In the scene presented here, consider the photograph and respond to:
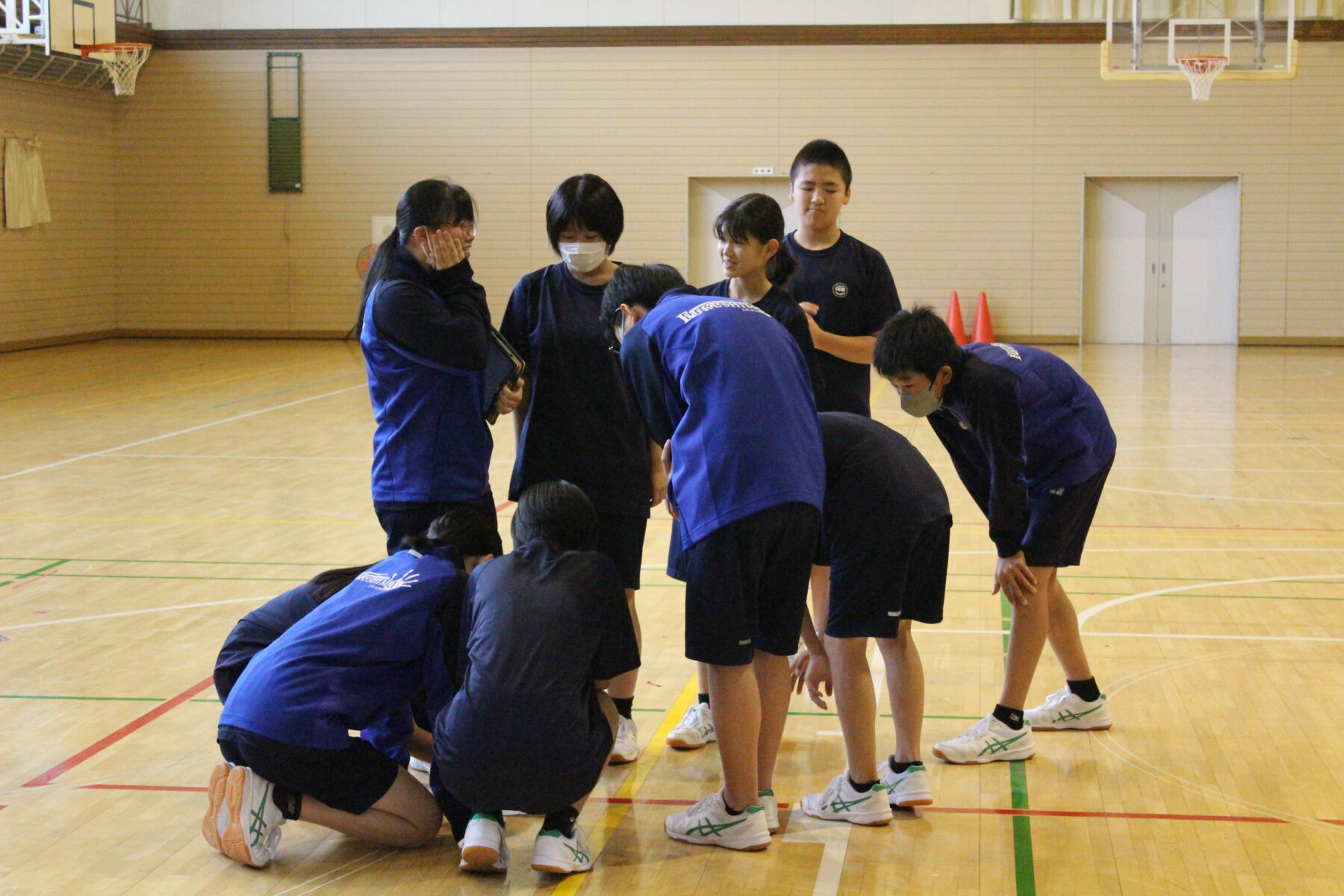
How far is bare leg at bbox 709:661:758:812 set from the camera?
2691mm

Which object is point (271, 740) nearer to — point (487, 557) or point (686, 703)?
point (487, 557)

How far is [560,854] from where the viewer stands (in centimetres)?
267

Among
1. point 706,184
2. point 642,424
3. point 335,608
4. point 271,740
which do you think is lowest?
point 271,740

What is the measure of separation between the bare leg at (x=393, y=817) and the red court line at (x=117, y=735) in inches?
32.7

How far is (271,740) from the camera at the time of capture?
271cm

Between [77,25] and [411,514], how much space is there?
43.7ft

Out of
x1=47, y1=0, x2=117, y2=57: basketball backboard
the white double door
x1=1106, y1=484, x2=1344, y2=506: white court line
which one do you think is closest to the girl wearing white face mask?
x1=1106, y1=484, x2=1344, y2=506: white court line

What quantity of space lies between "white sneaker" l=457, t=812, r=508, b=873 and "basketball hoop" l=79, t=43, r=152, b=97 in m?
13.4

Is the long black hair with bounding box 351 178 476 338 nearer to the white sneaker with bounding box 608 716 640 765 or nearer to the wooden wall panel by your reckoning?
the white sneaker with bounding box 608 716 640 765

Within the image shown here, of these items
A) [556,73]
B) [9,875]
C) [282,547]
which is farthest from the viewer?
[556,73]

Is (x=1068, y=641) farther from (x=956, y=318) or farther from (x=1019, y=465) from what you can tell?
(x=956, y=318)

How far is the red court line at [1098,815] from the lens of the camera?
2.92 m

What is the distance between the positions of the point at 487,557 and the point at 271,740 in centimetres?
62

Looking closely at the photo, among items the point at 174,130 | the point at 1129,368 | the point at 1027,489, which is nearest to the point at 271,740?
the point at 1027,489
